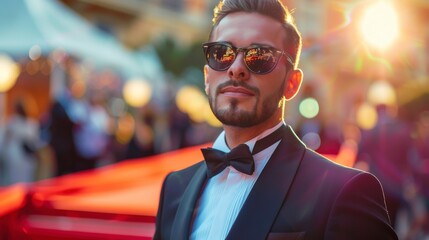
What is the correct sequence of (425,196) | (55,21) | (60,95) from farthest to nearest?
(55,21) < (60,95) < (425,196)

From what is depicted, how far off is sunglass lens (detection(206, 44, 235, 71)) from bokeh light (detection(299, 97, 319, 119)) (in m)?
5.80

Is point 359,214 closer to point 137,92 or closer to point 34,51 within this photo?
point 34,51

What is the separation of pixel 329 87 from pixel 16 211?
105 feet

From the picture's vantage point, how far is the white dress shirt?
72.6 inches

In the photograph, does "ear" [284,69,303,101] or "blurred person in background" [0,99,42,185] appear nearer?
"ear" [284,69,303,101]

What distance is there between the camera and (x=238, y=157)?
185cm

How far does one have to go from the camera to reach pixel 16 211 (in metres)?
3.44

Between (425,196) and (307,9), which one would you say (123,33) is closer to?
(307,9)

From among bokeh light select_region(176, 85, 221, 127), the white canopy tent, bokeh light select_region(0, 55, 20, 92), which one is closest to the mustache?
the white canopy tent

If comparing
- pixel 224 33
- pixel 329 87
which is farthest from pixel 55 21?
pixel 329 87

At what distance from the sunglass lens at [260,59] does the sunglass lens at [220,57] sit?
54 mm

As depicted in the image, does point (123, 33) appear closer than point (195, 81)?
No

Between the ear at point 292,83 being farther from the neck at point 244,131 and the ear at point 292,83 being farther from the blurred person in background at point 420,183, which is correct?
the blurred person in background at point 420,183

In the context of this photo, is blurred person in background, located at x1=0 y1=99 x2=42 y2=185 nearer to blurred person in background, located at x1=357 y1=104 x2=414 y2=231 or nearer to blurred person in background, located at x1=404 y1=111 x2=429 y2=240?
blurred person in background, located at x1=357 y1=104 x2=414 y2=231
